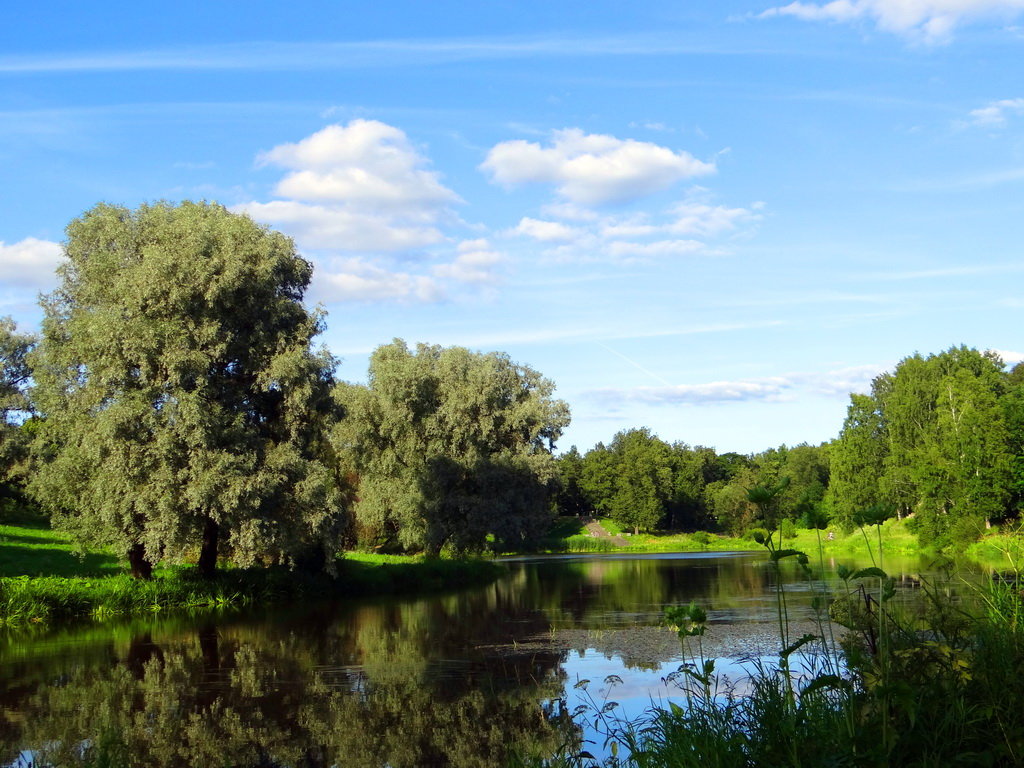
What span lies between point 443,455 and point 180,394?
2150cm

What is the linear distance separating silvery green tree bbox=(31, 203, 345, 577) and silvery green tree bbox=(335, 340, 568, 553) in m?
15.8

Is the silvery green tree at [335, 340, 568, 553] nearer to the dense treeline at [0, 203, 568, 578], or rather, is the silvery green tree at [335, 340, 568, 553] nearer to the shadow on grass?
the dense treeline at [0, 203, 568, 578]

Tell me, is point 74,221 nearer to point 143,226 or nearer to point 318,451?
point 143,226

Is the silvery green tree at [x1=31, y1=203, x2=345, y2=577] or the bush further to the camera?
the silvery green tree at [x1=31, y1=203, x2=345, y2=577]

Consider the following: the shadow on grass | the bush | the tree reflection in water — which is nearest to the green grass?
the shadow on grass

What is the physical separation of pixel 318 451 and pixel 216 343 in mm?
6478

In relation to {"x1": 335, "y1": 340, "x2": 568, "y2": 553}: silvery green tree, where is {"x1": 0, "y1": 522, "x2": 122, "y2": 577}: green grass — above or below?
below

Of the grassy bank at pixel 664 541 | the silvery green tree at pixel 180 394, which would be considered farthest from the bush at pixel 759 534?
the grassy bank at pixel 664 541

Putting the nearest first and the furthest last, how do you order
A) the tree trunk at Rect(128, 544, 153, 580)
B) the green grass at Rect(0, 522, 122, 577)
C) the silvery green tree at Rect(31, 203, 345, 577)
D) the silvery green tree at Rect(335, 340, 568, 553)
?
the silvery green tree at Rect(31, 203, 345, 577) < the green grass at Rect(0, 522, 122, 577) < the tree trunk at Rect(128, 544, 153, 580) < the silvery green tree at Rect(335, 340, 568, 553)

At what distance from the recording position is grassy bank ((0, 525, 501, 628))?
2438 cm

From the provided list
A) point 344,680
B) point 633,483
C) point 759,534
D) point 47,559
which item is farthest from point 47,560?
point 633,483

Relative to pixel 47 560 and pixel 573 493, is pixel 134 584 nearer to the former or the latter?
pixel 47 560

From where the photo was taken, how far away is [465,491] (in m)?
48.3

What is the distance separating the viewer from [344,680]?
49.9 feet
